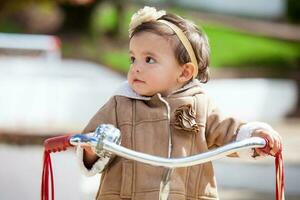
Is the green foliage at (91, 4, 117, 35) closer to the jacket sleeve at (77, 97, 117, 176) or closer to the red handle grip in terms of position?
the jacket sleeve at (77, 97, 117, 176)

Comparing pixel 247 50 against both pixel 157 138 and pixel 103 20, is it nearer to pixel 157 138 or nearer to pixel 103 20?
pixel 103 20

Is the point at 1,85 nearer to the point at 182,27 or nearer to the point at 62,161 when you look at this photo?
the point at 62,161

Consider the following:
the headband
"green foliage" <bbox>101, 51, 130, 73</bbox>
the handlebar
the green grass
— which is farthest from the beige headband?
the green grass

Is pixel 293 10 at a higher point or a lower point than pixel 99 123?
higher

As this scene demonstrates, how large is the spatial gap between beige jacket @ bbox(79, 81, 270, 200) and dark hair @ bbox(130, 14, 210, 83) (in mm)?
115

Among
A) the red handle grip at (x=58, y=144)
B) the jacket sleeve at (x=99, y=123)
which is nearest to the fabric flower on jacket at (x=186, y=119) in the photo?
the jacket sleeve at (x=99, y=123)

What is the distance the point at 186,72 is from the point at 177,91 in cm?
7

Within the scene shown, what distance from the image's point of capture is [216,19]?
97.7 feet

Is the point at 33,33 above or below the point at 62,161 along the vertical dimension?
above

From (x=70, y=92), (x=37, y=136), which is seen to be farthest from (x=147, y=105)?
(x=70, y=92)

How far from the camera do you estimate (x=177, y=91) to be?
3.42 metres

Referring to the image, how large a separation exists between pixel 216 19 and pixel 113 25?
415 cm

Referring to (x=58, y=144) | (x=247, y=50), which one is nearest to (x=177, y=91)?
(x=58, y=144)

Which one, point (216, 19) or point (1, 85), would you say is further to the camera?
point (216, 19)
